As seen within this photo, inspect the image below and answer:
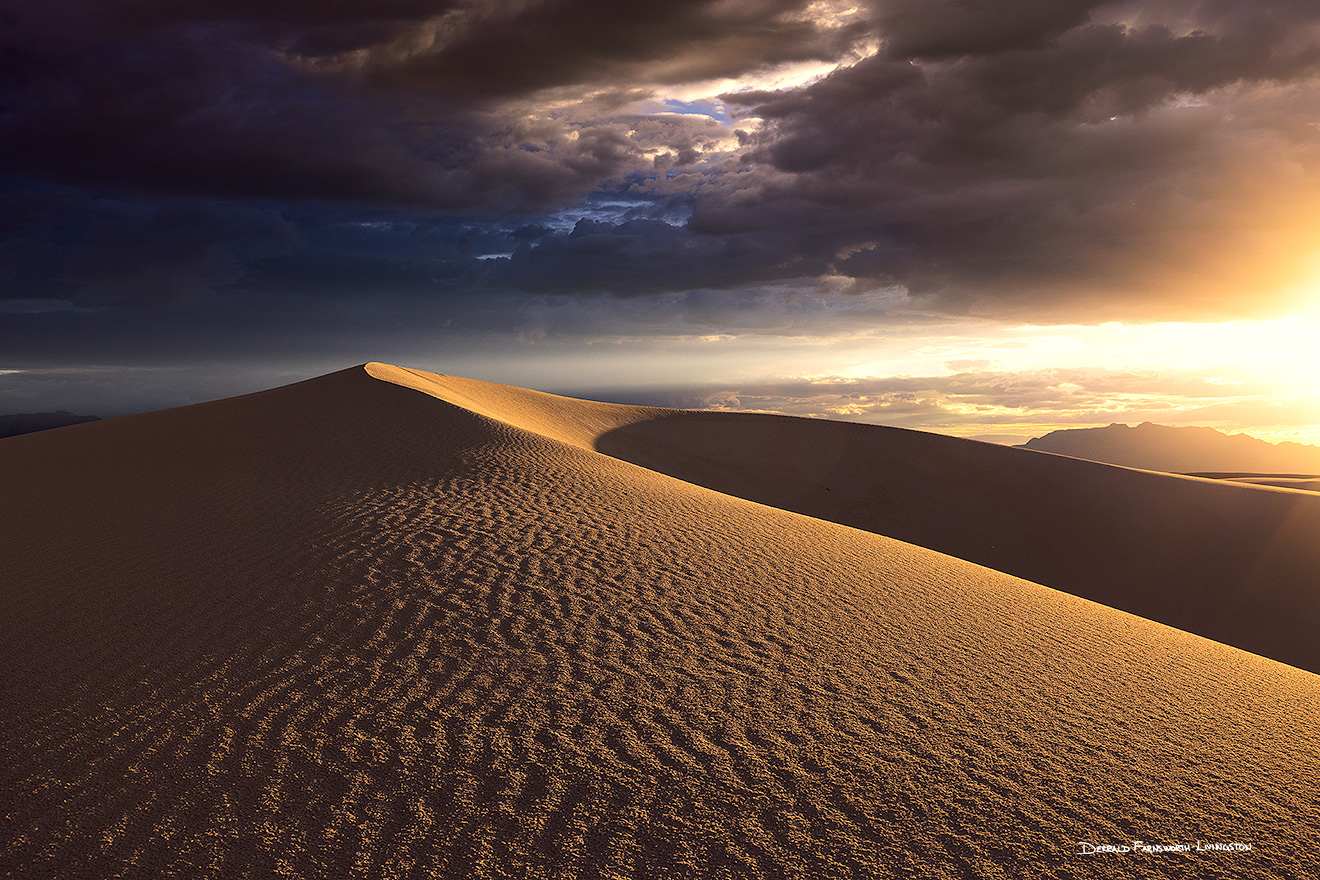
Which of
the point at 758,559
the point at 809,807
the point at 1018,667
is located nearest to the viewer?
the point at 809,807

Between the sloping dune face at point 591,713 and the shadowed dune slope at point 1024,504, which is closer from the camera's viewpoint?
the sloping dune face at point 591,713

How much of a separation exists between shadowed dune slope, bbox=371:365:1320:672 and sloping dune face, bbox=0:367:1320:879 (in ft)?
42.4

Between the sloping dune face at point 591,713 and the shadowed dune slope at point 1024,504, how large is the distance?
12930 millimetres

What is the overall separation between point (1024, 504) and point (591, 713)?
25.5 metres

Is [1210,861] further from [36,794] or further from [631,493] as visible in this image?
[631,493]

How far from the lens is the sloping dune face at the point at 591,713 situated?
438cm

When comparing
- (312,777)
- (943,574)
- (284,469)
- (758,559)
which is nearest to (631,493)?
(758,559)

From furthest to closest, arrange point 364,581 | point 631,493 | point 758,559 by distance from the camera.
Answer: point 631,493
point 758,559
point 364,581

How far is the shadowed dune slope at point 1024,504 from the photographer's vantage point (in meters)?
20.2

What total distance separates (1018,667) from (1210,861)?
2.88 metres

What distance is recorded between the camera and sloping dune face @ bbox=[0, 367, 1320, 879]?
4.38 metres

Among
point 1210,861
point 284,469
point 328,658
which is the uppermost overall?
point 284,469

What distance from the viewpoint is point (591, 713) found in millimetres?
5730

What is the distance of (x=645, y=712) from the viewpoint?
5.77 meters
